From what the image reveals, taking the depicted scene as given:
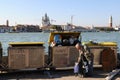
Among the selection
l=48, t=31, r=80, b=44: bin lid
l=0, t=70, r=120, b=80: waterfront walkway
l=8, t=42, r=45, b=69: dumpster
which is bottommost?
l=0, t=70, r=120, b=80: waterfront walkway

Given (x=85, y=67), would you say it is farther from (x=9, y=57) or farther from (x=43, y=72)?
(x=9, y=57)

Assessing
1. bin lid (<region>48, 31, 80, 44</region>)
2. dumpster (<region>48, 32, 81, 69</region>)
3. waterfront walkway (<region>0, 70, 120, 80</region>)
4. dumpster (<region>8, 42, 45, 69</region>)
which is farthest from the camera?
bin lid (<region>48, 31, 80, 44</region>)

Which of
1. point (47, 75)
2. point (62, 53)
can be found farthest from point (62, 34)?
point (47, 75)

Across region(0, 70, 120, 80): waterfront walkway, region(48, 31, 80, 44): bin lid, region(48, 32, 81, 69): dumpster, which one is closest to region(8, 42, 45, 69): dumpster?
region(0, 70, 120, 80): waterfront walkway

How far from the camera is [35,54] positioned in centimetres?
1416

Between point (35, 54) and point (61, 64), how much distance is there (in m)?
1.26

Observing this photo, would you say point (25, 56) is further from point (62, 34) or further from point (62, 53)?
point (62, 34)

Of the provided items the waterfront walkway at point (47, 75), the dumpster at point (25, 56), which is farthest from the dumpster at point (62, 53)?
the dumpster at point (25, 56)

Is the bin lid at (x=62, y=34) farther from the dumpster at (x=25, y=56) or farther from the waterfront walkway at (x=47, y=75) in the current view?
the waterfront walkway at (x=47, y=75)

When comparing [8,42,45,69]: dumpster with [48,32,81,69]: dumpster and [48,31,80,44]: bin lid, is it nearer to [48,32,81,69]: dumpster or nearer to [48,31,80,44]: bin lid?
[48,32,81,69]: dumpster

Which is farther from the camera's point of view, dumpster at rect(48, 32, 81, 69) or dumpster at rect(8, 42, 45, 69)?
dumpster at rect(48, 32, 81, 69)

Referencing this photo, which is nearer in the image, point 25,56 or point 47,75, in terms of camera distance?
point 47,75

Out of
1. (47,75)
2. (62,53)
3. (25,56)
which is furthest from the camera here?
(62,53)

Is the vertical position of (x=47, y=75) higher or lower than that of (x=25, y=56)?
lower
